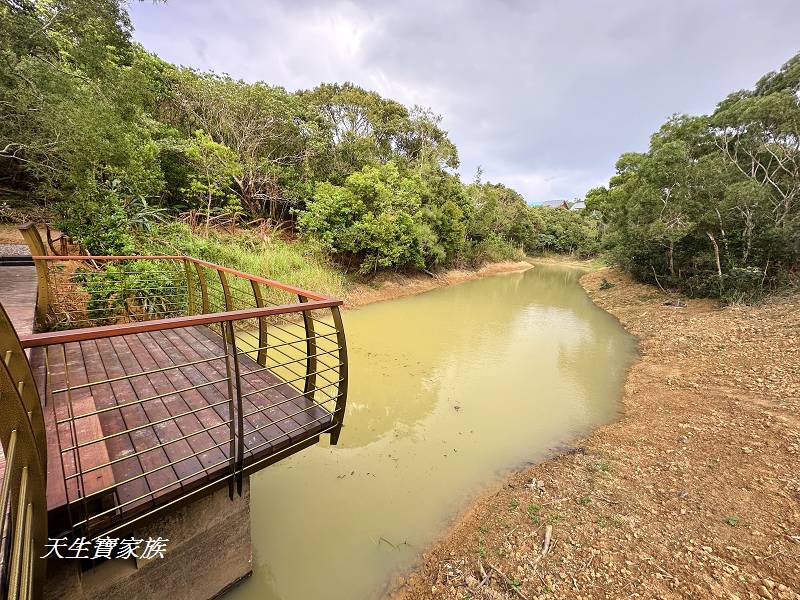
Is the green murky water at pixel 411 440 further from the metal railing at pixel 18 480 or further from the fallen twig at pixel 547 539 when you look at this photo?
the metal railing at pixel 18 480

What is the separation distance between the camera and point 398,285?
1205cm

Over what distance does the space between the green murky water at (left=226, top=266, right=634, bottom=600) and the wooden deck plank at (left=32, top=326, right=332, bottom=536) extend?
1.18 m

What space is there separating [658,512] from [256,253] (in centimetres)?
865

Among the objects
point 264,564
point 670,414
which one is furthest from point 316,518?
point 670,414

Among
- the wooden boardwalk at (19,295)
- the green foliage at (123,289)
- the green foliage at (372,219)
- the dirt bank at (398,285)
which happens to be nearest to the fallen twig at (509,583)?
the wooden boardwalk at (19,295)

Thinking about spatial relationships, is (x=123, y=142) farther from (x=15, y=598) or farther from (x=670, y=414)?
(x=670, y=414)

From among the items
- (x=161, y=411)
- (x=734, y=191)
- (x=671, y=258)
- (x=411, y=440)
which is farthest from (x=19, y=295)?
(x=671, y=258)

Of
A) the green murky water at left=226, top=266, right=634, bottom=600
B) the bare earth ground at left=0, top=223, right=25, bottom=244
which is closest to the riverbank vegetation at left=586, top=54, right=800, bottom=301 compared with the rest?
the green murky water at left=226, top=266, right=634, bottom=600

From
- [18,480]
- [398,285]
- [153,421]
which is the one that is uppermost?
[18,480]

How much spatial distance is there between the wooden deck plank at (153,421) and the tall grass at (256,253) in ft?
13.8

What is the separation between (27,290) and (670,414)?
796 centimetres

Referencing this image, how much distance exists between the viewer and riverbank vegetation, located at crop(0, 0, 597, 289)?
198 inches

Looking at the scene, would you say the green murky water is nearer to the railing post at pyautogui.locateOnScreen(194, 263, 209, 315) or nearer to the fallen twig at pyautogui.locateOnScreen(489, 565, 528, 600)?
the fallen twig at pyautogui.locateOnScreen(489, 565, 528, 600)

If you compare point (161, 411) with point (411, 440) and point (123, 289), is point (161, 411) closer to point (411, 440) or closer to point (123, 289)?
point (123, 289)
